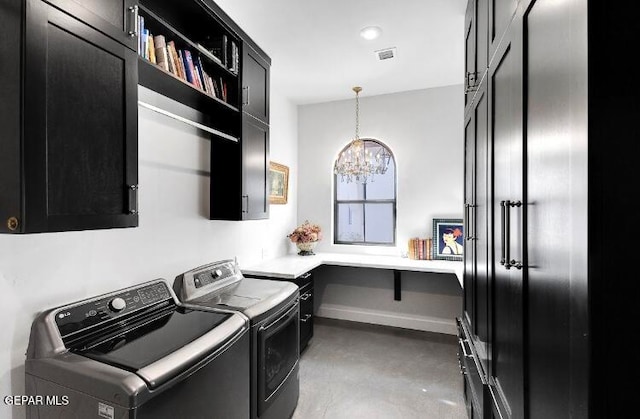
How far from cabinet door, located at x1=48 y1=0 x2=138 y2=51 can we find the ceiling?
95cm

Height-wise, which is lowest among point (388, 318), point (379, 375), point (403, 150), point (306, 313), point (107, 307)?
point (379, 375)

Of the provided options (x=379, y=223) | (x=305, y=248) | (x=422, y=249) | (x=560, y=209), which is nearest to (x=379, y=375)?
(x=422, y=249)

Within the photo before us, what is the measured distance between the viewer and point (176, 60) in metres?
1.92

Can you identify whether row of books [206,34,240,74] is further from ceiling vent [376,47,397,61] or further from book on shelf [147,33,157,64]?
ceiling vent [376,47,397,61]

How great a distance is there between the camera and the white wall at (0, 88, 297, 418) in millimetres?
1348

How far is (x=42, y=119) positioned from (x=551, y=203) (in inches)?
62.4

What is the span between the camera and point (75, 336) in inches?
55.1

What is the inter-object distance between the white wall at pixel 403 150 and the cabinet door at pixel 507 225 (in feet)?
8.14

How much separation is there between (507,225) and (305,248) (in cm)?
296

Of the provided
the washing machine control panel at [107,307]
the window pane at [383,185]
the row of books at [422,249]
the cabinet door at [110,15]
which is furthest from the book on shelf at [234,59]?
the row of books at [422,249]

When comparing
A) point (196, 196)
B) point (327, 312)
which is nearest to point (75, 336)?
point (196, 196)

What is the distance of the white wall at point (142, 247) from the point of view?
1348mm

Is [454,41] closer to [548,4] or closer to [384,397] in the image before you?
[548,4]

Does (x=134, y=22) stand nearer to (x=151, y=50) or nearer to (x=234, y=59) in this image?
(x=151, y=50)
